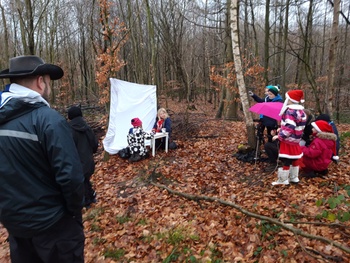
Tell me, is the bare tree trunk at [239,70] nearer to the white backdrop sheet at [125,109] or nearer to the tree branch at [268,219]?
the tree branch at [268,219]

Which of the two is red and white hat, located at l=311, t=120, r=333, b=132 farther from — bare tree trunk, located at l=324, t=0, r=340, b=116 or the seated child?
the seated child

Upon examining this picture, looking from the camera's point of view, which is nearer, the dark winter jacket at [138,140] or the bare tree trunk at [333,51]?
the bare tree trunk at [333,51]

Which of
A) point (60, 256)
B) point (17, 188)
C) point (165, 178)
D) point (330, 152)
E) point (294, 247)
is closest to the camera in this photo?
point (17, 188)

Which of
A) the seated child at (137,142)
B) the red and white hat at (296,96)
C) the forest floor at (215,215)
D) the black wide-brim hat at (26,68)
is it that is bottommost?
the forest floor at (215,215)

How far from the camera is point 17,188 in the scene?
1831 millimetres

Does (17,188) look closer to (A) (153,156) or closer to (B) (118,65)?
(A) (153,156)

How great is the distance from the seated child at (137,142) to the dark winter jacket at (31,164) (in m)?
5.39

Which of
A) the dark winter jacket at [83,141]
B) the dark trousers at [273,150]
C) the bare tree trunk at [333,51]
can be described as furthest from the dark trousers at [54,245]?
the bare tree trunk at [333,51]

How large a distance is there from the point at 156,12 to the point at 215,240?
2241 centimetres

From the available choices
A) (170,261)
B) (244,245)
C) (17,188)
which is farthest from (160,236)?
(17,188)

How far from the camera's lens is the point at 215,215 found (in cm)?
418

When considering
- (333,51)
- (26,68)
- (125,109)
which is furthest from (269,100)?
(26,68)

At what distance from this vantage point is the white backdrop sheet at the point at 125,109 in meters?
7.82

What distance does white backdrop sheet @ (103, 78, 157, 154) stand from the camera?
7.82 m
